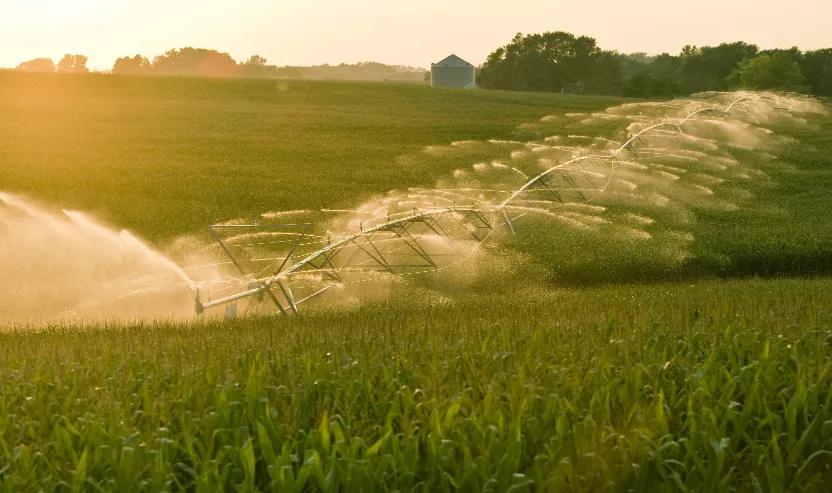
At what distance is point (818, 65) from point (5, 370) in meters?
111

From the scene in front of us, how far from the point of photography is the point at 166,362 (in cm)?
1037

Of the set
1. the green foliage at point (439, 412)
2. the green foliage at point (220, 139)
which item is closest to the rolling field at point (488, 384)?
the green foliage at point (439, 412)

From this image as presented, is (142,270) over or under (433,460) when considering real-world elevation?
under

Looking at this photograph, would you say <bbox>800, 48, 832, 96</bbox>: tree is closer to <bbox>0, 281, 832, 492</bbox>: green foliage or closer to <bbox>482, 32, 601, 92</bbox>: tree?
<bbox>482, 32, 601, 92</bbox>: tree

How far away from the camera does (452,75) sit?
11100 centimetres

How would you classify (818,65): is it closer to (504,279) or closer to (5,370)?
(504,279)

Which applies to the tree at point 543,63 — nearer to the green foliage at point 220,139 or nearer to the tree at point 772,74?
the tree at point 772,74

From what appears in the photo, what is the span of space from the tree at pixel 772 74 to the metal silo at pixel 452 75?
2741 centimetres

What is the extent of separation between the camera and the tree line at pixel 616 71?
100250mm

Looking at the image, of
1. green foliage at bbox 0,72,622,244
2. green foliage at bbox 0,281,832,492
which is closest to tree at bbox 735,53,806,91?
green foliage at bbox 0,72,622,244

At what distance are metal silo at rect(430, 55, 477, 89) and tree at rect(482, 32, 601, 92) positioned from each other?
120 inches

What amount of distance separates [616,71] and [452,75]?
18056 millimetres

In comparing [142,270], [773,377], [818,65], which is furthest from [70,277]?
[818,65]

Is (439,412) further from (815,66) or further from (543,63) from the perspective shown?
(815,66)
